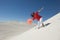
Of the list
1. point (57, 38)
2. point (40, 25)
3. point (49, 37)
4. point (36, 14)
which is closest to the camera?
point (57, 38)

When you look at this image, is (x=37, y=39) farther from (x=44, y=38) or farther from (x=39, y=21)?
(x=39, y=21)

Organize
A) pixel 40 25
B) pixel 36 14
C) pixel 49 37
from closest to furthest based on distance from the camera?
pixel 49 37
pixel 36 14
pixel 40 25

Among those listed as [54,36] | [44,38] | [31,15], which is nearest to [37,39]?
[44,38]

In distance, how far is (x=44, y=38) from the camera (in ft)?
35.2

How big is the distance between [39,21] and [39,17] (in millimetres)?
482

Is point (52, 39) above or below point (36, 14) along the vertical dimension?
below

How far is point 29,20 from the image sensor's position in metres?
14.7

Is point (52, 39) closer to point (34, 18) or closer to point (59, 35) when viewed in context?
point (59, 35)

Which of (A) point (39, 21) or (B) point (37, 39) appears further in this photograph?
(A) point (39, 21)

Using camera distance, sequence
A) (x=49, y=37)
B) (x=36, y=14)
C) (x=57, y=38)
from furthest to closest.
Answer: (x=36, y=14) < (x=49, y=37) < (x=57, y=38)

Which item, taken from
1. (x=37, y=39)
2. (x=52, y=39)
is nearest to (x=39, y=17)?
(x=37, y=39)

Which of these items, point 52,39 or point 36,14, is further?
point 36,14

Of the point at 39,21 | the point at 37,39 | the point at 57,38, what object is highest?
the point at 39,21

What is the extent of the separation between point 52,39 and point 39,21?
473 centimetres
